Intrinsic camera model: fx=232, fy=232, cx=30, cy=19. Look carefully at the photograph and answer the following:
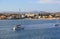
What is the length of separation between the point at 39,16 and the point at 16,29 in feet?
234

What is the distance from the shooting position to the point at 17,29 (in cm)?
5466

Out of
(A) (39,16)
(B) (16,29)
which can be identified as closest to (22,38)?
(B) (16,29)

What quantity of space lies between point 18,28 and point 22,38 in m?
18.1

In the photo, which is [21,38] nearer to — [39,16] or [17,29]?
[17,29]

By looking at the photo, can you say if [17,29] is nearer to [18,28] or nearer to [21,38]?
[18,28]

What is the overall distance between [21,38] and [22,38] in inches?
16.3

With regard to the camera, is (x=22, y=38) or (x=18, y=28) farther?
(x=18, y=28)

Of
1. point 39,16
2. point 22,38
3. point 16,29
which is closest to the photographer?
point 22,38

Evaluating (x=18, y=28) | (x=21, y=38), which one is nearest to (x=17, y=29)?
(x=18, y=28)

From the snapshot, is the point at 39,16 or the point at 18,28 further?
the point at 39,16

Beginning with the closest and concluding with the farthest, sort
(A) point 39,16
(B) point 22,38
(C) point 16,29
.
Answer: (B) point 22,38 < (C) point 16,29 < (A) point 39,16

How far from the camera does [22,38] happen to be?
1432 inches

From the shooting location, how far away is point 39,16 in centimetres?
12444

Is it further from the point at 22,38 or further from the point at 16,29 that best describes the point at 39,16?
the point at 22,38
